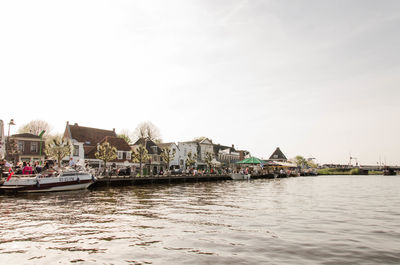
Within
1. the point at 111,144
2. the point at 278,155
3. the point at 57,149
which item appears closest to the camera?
the point at 57,149

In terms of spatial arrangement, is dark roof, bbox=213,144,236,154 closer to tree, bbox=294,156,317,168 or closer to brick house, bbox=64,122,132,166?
brick house, bbox=64,122,132,166

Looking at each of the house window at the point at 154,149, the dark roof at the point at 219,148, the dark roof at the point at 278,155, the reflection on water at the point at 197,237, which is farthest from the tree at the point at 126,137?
the dark roof at the point at 278,155

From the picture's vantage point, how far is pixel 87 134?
196 feet

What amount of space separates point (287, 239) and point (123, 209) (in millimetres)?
10044

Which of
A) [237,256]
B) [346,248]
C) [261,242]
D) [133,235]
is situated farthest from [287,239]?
[133,235]

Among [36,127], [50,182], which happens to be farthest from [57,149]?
[36,127]

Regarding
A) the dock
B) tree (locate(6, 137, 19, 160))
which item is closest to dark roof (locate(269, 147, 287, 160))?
the dock

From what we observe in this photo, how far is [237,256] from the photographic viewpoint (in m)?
8.60

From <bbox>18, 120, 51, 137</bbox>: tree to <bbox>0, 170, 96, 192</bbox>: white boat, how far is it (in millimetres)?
44972

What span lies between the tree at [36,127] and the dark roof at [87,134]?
16.3 metres

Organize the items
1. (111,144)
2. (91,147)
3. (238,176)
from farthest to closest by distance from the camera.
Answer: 1. (238,176)
2. (111,144)
3. (91,147)

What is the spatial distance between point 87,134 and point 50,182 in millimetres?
32570

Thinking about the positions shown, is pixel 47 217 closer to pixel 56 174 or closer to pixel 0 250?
pixel 0 250

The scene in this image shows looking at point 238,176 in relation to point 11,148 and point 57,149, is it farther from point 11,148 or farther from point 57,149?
point 11,148
